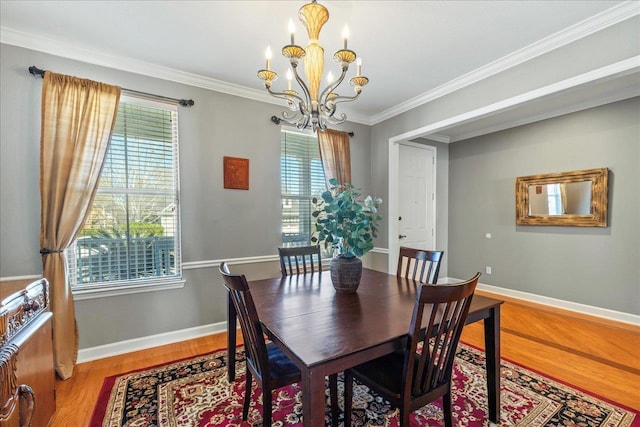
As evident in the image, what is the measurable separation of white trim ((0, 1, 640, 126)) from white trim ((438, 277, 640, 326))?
2994 millimetres

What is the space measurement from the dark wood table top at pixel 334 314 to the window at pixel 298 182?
4.15 feet

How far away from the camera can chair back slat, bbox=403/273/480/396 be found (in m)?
1.16

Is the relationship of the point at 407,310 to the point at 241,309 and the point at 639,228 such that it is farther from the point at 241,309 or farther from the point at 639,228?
the point at 639,228

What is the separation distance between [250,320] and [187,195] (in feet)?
6.09

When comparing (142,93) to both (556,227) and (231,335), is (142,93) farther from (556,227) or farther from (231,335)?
(556,227)

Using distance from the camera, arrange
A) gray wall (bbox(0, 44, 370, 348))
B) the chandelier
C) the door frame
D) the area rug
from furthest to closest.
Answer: the door frame
gray wall (bbox(0, 44, 370, 348))
the area rug
the chandelier

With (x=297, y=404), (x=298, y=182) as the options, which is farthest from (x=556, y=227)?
(x=297, y=404)

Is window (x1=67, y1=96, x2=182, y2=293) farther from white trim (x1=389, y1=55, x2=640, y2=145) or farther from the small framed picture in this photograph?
white trim (x1=389, y1=55, x2=640, y2=145)

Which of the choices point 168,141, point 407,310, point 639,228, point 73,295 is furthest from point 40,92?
point 639,228

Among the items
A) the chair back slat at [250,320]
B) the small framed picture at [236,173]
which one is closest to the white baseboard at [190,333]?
the small framed picture at [236,173]

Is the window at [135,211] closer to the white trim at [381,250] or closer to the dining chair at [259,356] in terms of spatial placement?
the dining chair at [259,356]

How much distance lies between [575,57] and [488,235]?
280 cm

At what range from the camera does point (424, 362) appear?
1.27 metres

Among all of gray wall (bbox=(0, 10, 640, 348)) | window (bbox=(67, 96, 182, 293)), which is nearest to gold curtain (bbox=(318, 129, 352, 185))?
gray wall (bbox=(0, 10, 640, 348))
